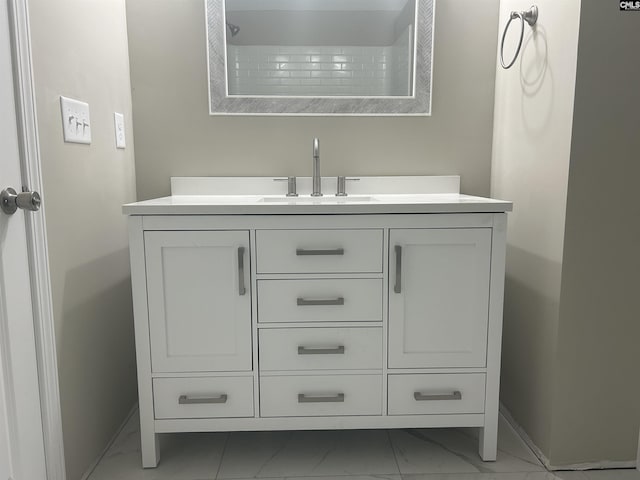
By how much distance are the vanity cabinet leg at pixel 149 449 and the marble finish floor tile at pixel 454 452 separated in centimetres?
76

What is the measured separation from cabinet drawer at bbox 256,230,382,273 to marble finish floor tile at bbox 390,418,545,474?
66 cm

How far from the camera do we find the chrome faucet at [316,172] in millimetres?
1699

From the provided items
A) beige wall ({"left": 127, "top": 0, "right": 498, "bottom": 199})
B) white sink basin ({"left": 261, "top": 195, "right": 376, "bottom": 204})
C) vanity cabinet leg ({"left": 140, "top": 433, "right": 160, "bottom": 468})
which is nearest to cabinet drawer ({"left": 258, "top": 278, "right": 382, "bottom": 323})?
white sink basin ({"left": 261, "top": 195, "right": 376, "bottom": 204})

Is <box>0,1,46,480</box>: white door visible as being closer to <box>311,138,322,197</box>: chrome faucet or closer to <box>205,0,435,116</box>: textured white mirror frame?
<box>205,0,435,116</box>: textured white mirror frame

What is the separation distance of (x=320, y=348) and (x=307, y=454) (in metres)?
0.41

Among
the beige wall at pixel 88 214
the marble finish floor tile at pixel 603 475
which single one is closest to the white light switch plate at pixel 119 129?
the beige wall at pixel 88 214

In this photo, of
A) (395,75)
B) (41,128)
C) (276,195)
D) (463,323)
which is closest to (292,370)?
(463,323)

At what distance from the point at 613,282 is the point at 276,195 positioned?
46.0 inches

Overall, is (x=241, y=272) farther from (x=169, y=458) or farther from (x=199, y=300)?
(x=169, y=458)

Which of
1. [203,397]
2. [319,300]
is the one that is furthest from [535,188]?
[203,397]

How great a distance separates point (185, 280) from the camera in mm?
1355

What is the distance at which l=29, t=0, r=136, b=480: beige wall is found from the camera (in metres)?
1.25

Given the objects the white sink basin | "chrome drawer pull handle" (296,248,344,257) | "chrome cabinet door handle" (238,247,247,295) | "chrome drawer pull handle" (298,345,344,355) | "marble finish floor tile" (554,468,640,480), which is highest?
the white sink basin

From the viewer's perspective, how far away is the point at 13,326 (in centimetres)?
106
